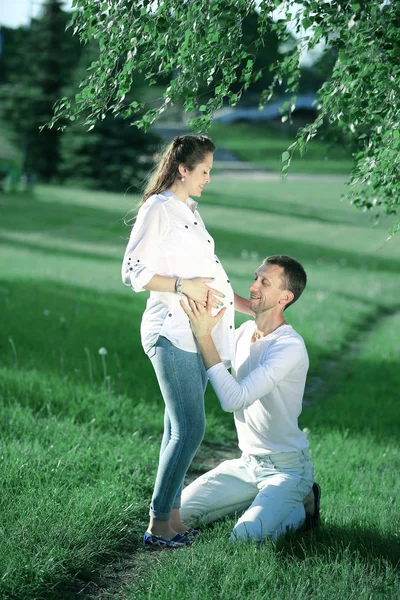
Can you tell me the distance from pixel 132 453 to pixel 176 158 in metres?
2.46

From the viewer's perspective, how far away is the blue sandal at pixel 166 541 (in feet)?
15.1

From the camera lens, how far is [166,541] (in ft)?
15.2

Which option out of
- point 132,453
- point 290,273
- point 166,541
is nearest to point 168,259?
point 290,273

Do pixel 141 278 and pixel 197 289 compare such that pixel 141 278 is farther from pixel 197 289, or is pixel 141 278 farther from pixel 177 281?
pixel 197 289

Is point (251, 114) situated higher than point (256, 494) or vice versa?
point (251, 114)

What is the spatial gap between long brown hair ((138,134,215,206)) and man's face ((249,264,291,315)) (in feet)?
2.44

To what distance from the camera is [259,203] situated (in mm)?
37188

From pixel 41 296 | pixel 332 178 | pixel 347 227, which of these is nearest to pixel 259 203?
pixel 347 227

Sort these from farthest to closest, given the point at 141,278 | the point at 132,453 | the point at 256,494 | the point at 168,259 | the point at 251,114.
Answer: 1. the point at 251,114
2. the point at 132,453
3. the point at 256,494
4. the point at 168,259
5. the point at 141,278

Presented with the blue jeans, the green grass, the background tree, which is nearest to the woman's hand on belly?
the blue jeans

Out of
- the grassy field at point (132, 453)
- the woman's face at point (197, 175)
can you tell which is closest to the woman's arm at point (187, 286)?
the woman's face at point (197, 175)

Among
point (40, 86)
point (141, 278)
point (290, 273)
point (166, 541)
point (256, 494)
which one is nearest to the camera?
point (141, 278)

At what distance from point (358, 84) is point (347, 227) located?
27.0 meters

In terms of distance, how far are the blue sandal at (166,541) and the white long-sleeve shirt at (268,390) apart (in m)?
0.63
